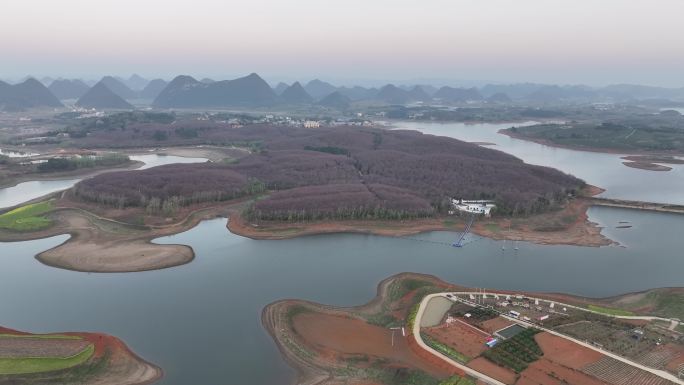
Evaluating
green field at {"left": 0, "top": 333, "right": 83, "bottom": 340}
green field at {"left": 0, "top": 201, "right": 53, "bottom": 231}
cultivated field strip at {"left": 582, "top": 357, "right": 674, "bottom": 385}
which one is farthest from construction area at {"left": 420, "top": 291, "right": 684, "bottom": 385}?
green field at {"left": 0, "top": 201, "right": 53, "bottom": 231}

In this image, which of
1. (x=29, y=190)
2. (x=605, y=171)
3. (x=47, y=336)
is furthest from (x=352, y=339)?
(x=605, y=171)

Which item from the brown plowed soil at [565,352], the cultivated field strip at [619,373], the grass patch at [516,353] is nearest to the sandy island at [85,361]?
the grass patch at [516,353]

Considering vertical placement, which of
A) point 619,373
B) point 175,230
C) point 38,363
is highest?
point 175,230

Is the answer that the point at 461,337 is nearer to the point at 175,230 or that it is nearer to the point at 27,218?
the point at 175,230

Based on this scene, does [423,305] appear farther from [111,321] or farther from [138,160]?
[138,160]

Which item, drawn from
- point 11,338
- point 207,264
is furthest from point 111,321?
point 207,264

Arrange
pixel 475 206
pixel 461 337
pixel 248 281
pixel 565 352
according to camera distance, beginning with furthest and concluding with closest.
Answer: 1. pixel 475 206
2. pixel 248 281
3. pixel 461 337
4. pixel 565 352
